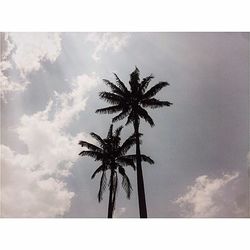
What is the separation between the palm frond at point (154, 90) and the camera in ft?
75.2

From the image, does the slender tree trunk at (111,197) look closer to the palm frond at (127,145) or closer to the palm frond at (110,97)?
the palm frond at (127,145)

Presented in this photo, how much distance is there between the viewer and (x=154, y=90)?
23.0m

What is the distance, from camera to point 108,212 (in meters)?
22.5

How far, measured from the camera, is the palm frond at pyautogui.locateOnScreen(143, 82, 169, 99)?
902 inches

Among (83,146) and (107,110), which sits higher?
(107,110)

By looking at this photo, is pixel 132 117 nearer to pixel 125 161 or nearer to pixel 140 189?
pixel 125 161

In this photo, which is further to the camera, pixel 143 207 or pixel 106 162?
pixel 106 162

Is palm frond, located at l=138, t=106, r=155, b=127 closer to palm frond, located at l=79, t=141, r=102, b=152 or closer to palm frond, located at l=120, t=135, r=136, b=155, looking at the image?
palm frond, located at l=120, t=135, r=136, b=155

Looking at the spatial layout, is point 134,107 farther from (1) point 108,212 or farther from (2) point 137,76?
(1) point 108,212

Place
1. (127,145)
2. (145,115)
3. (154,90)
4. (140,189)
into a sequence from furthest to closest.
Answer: (127,145), (154,90), (145,115), (140,189)

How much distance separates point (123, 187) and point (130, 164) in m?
1.46

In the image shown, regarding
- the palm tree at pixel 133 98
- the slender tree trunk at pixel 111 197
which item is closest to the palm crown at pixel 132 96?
the palm tree at pixel 133 98

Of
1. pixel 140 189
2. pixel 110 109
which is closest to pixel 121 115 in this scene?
pixel 110 109
